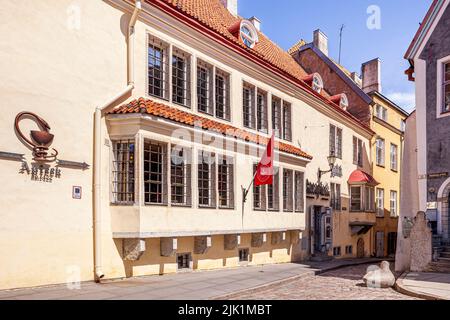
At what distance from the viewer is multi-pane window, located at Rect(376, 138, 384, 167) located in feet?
94.1

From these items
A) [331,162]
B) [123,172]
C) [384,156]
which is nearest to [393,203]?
[384,156]

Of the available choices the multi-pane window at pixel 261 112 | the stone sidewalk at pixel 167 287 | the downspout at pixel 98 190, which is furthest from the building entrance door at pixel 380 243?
the downspout at pixel 98 190

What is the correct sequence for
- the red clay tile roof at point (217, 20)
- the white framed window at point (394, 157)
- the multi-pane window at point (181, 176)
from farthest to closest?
the white framed window at point (394, 157) < the red clay tile roof at point (217, 20) < the multi-pane window at point (181, 176)

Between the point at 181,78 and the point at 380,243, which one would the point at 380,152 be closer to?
the point at 380,243

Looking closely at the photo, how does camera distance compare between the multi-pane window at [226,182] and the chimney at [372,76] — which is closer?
the multi-pane window at [226,182]

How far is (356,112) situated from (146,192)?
19192 millimetres

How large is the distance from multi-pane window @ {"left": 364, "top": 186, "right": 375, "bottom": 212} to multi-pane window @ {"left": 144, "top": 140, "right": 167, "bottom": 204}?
55.2 feet

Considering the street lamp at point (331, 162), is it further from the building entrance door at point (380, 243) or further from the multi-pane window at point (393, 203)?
the multi-pane window at point (393, 203)

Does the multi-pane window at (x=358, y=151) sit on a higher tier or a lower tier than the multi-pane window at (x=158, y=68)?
lower

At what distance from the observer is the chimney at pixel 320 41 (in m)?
28.6

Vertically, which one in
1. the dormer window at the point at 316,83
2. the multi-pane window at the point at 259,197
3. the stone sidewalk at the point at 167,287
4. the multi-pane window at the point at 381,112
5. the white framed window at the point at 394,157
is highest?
the dormer window at the point at 316,83

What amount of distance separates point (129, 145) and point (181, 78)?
3.23 meters

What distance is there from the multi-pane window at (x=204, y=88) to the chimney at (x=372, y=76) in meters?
17.5
